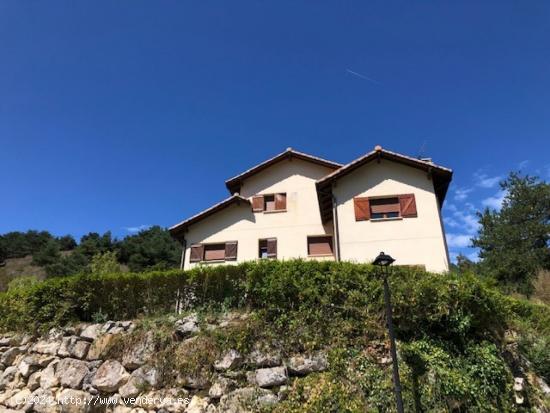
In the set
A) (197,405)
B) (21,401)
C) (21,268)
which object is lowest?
(21,401)

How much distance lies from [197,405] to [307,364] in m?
2.77

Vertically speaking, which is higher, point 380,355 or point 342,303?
point 342,303

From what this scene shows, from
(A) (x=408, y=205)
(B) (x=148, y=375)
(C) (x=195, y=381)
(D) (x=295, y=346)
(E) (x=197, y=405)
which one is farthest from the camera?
Result: (A) (x=408, y=205)

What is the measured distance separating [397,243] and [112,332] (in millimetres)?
12062

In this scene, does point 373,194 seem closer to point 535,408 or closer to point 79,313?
point 535,408

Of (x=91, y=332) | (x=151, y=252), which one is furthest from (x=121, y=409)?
(x=151, y=252)

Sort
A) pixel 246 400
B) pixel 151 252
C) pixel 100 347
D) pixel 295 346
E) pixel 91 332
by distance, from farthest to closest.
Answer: pixel 151 252
pixel 91 332
pixel 100 347
pixel 295 346
pixel 246 400

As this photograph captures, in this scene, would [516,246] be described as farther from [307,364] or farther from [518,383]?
[307,364]

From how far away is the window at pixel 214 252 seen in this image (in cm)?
1998

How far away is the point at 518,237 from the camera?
29250 millimetres

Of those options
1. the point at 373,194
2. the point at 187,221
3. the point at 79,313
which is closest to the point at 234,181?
the point at 187,221

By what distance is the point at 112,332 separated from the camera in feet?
34.2

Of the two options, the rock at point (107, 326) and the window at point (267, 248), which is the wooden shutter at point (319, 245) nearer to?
the window at point (267, 248)

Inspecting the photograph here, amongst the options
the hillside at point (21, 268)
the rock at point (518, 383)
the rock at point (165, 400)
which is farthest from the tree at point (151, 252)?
the rock at point (518, 383)
